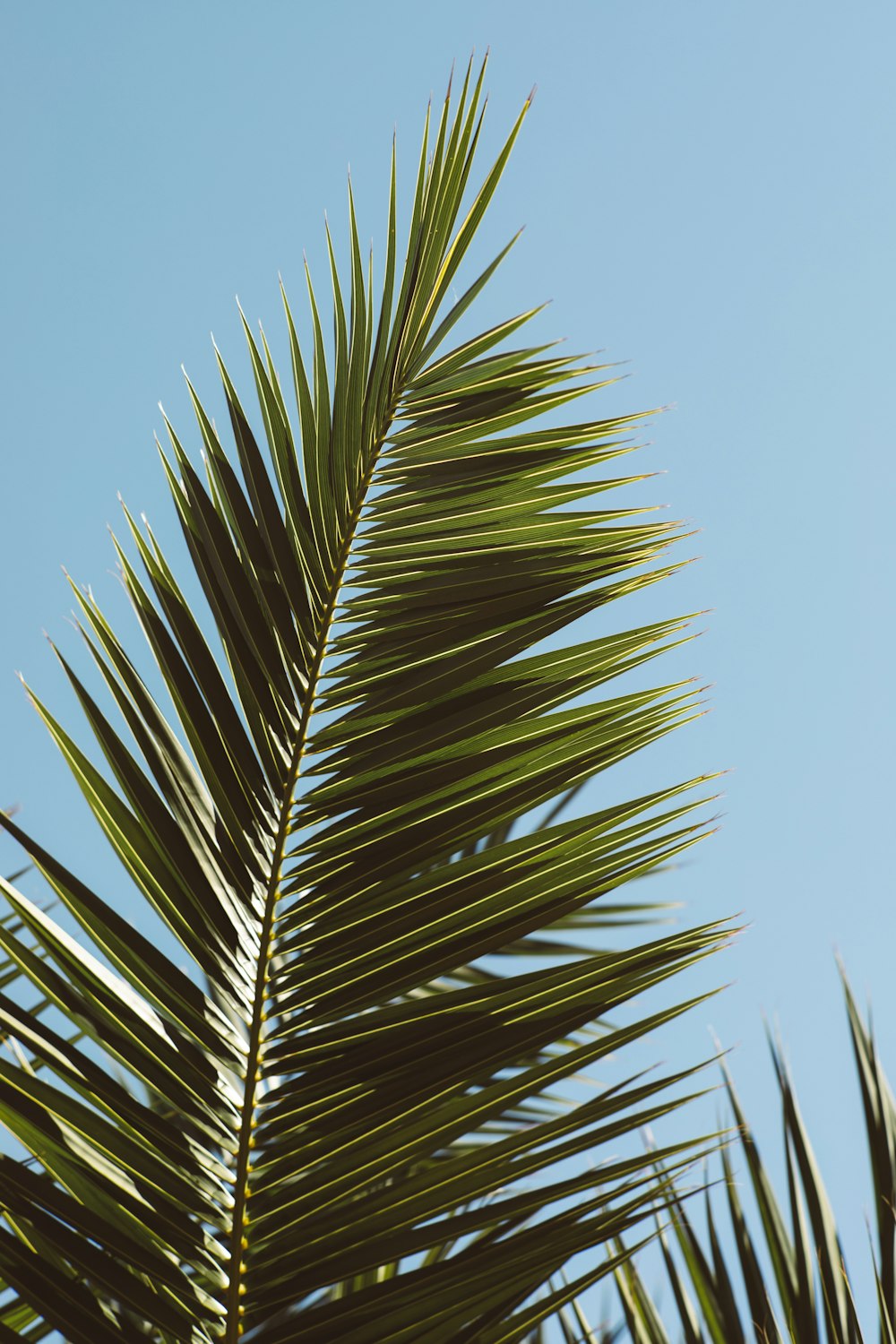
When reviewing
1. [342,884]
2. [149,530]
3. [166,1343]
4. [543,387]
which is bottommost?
[166,1343]

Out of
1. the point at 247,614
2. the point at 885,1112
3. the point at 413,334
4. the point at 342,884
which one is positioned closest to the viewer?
the point at 342,884

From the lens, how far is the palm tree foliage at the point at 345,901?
0.77 m

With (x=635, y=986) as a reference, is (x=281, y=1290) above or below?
below

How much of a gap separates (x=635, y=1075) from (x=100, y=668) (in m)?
0.54

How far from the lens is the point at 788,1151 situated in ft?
4.22

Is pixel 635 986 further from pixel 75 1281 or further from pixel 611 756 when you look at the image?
pixel 75 1281

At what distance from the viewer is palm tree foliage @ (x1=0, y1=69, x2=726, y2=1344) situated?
774 millimetres

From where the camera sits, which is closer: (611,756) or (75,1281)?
(75,1281)

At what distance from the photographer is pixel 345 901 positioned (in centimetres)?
95

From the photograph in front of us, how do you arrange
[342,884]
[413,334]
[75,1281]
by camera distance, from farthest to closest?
[413,334], [342,884], [75,1281]

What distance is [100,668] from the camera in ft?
3.33

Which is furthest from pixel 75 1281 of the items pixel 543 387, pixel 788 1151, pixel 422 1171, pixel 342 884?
pixel 543 387

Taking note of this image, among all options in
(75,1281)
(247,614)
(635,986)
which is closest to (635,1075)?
(635,986)

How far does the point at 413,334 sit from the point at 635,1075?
901mm
